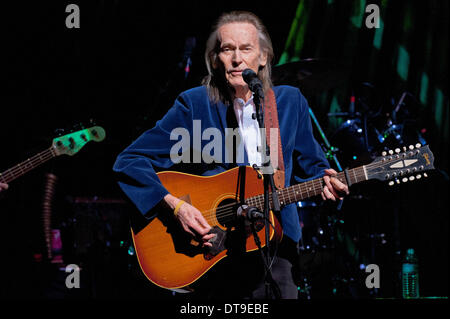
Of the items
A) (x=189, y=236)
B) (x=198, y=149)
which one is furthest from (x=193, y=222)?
(x=198, y=149)

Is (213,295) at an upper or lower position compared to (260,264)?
lower

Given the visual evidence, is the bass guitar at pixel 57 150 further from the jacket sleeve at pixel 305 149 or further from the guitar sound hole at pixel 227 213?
the jacket sleeve at pixel 305 149

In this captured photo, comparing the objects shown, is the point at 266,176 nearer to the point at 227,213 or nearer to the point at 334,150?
the point at 227,213

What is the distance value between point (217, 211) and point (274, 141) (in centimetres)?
54

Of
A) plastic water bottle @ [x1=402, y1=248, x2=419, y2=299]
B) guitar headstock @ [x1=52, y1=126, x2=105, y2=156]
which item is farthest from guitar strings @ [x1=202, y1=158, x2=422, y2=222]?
plastic water bottle @ [x1=402, y1=248, x2=419, y2=299]

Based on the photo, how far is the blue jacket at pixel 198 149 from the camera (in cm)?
226

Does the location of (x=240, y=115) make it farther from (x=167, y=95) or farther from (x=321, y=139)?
(x=321, y=139)

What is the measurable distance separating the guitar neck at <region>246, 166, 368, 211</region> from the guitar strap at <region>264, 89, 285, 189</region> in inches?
2.5

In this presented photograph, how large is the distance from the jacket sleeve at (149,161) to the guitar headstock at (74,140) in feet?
7.30

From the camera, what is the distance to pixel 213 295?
212 centimetres

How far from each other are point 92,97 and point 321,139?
10.2 feet

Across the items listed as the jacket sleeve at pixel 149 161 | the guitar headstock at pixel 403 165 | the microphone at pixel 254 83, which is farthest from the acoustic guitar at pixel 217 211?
the microphone at pixel 254 83
